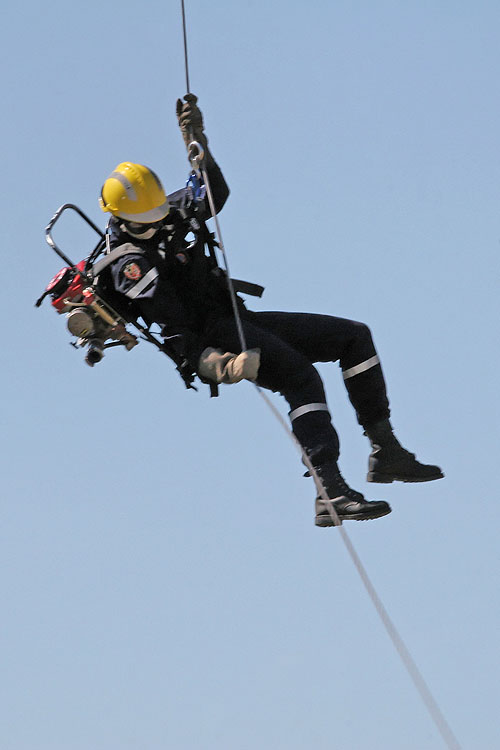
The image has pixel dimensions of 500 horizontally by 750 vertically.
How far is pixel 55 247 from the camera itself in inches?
355

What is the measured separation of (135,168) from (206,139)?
0.54 m

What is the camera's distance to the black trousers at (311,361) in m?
8.86

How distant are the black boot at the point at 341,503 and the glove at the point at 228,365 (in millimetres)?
787

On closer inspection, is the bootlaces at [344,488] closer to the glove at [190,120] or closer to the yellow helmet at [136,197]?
the yellow helmet at [136,197]

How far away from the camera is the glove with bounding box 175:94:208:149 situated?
30.4 ft

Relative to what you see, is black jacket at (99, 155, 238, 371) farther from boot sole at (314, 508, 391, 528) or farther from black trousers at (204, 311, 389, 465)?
boot sole at (314, 508, 391, 528)

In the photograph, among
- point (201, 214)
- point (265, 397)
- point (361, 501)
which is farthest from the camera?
point (201, 214)

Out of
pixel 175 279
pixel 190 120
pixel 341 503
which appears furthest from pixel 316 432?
pixel 190 120

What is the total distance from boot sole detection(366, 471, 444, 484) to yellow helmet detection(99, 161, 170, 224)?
2.24 m

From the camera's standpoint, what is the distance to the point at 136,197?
8961mm

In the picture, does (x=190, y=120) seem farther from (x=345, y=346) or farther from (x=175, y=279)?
(x=345, y=346)

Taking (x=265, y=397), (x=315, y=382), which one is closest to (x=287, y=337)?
(x=315, y=382)

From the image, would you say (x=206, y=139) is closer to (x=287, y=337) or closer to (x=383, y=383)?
(x=287, y=337)

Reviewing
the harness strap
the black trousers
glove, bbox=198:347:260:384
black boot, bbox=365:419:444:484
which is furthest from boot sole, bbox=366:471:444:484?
the harness strap
